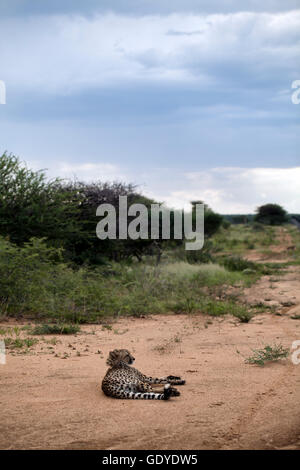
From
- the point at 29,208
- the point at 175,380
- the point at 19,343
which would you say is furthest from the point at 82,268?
the point at 175,380

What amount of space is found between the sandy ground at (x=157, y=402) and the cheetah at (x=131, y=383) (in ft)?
0.33

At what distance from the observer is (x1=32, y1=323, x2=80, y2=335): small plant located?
9.16 meters

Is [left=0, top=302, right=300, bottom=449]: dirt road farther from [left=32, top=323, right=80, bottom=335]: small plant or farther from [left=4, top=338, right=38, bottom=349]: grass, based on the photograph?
[left=32, top=323, right=80, bottom=335]: small plant

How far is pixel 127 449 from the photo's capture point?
370cm

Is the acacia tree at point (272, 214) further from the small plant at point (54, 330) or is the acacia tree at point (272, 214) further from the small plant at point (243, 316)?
the small plant at point (54, 330)

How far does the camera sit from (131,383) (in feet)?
17.4

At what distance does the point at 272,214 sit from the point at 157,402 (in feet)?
176

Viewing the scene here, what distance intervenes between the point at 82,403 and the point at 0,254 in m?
7.06

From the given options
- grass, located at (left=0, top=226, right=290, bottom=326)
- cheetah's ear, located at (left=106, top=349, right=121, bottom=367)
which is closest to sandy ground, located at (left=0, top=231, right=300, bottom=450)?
cheetah's ear, located at (left=106, top=349, right=121, bottom=367)

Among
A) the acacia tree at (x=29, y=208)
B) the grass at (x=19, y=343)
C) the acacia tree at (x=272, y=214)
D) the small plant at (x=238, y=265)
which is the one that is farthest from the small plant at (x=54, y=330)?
the acacia tree at (x=272, y=214)

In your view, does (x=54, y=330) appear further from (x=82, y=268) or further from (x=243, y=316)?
(x=82, y=268)

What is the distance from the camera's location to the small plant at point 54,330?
916cm
